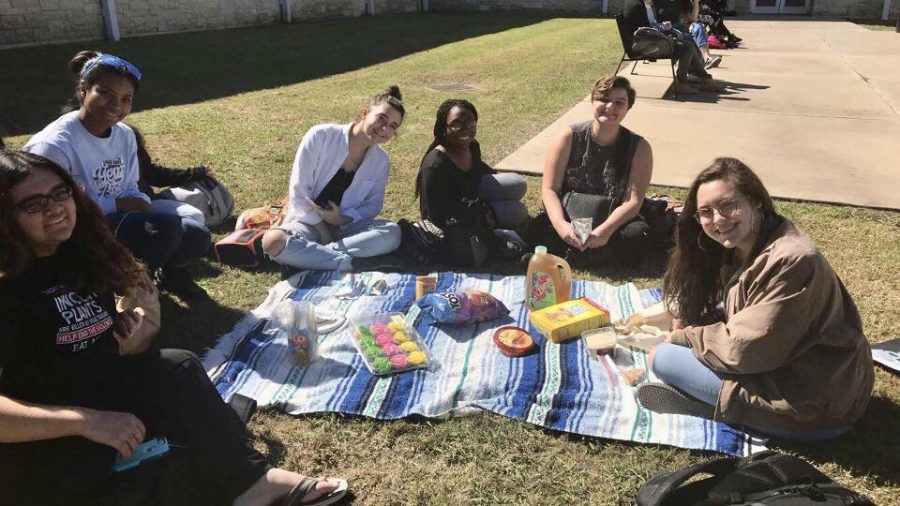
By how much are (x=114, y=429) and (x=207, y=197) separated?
3.00 metres

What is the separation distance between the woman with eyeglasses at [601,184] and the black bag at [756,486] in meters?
2.20

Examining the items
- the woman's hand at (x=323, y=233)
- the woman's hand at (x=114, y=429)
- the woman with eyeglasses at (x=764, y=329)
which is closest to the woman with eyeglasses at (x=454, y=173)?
the woman's hand at (x=323, y=233)

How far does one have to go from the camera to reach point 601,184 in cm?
447

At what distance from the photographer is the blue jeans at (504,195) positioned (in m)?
4.82

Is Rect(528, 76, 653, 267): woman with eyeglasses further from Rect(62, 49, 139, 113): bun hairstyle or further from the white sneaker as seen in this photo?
the white sneaker

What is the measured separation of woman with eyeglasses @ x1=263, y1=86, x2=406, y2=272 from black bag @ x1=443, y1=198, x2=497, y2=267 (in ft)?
1.21

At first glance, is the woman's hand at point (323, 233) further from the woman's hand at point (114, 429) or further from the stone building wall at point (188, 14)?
the stone building wall at point (188, 14)

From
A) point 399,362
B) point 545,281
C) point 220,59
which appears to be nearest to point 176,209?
point 399,362

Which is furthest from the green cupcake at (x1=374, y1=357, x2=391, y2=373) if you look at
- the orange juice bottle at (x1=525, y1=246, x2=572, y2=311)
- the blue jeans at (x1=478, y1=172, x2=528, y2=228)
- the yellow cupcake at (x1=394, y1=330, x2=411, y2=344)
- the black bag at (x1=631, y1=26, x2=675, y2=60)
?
the black bag at (x1=631, y1=26, x2=675, y2=60)

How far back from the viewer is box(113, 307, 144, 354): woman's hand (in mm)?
2387

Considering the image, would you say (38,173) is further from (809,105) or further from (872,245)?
(809,105)

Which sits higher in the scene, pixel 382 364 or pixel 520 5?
pixel 520 5

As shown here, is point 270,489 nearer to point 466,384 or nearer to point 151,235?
point 466,384

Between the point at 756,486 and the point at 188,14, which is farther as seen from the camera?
the point at 188,14
